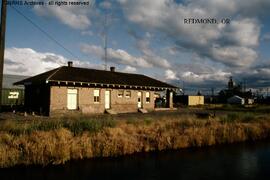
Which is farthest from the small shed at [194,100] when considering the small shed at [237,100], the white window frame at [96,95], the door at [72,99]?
the door at [72,99]

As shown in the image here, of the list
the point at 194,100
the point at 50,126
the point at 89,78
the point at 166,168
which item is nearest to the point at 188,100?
the point at 194,100

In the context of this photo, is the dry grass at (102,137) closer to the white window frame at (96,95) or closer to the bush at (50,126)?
the bush at (50,126)

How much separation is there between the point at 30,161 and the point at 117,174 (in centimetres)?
354

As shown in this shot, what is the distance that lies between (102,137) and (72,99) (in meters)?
13.0

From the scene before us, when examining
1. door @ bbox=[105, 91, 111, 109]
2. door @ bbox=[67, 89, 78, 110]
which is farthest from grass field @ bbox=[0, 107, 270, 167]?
door @ bbox=[105, 91, 111, 109]

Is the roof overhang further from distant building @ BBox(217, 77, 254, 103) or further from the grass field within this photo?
distant building @ BBox(217, 77, 254, 103)

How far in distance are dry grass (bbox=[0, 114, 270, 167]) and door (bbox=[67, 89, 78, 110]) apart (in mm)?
9477

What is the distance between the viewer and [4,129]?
47.6 ft

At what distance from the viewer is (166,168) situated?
12.2 m

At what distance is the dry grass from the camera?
40.1ft

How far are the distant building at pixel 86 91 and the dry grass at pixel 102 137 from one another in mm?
9353

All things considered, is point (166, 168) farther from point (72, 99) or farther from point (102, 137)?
point (72, 99)

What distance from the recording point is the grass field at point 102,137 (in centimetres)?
1222

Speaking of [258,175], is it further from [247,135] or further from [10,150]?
[10,150]
